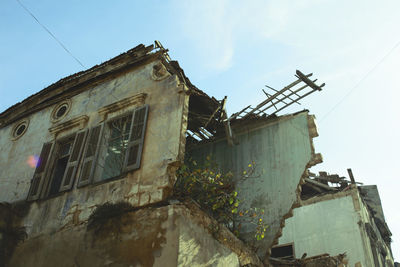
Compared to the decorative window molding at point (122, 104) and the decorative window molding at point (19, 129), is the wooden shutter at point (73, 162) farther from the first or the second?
the decorative window molding at point (19, 129)

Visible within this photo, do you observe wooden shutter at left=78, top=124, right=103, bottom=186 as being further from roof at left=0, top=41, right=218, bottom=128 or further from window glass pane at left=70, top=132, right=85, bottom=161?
roof at left=0, top=41, right=218, bottom=128

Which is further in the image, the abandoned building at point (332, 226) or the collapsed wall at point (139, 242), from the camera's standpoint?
the abandoned building at point (332, 226)

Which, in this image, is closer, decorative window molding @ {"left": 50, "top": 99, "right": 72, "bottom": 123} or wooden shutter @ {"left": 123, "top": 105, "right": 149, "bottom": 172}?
wooden shutter @ {"left": 123, "top": 105, "right": 149, "bottom": 172}

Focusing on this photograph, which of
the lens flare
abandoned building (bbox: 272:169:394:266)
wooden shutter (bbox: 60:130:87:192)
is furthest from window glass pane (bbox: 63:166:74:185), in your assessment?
abandoned building (bbox: 272:169:394:266)

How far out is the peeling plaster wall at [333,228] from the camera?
1322cm

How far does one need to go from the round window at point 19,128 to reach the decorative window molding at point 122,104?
2919 mm

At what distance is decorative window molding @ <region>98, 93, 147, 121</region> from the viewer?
8.64 meters

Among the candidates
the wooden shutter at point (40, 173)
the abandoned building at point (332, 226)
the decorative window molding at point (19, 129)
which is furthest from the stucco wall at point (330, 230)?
the decorative window molding at point (19, 129)

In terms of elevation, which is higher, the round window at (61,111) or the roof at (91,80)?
the roof at (91,80)

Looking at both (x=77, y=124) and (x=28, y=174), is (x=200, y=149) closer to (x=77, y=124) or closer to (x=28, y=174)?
(x=77, y=124)

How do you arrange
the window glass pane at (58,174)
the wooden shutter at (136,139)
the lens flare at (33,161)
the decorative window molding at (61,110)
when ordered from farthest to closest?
1. the decorative window molding at (61,110)
2. the lens flare at (33,161)
3. the window glass pane at (58,174)
4. the wooden shutter at (136,139)

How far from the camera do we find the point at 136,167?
7.45 m

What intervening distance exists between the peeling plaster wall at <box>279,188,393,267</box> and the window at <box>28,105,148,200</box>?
8.60 m

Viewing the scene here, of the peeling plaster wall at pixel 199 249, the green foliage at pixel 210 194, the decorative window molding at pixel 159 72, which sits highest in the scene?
the decorative window molding at pixel 159 72
